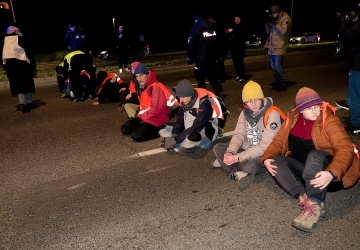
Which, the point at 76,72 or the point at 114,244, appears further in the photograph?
the point at 76,72

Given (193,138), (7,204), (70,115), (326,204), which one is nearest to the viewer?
(326,204)

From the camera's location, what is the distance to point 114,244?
3113mm

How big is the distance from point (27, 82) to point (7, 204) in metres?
5.04

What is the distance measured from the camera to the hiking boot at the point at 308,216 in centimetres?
308

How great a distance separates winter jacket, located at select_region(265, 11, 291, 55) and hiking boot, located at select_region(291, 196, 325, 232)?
633 cm

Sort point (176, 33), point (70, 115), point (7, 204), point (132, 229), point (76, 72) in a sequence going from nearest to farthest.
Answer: point (132, 229)
point (7, 204)
point (70, 115)
point (76, 72)
point (176, 33)

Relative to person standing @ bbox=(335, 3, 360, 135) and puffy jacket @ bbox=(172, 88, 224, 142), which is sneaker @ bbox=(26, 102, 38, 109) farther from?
person standing @ bbox=(335, 3, 360, 135)

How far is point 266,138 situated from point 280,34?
5582 millimetres

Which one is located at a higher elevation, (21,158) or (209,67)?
(209,67)

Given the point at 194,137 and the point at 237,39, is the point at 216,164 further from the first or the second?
the point at 237,39

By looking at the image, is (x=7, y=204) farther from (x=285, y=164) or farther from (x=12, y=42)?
(x=12, y=42)

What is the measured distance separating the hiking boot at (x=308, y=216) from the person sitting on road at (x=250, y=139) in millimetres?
907

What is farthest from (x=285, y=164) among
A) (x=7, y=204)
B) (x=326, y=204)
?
(x=7, y=204)

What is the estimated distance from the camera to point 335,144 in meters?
3.28
